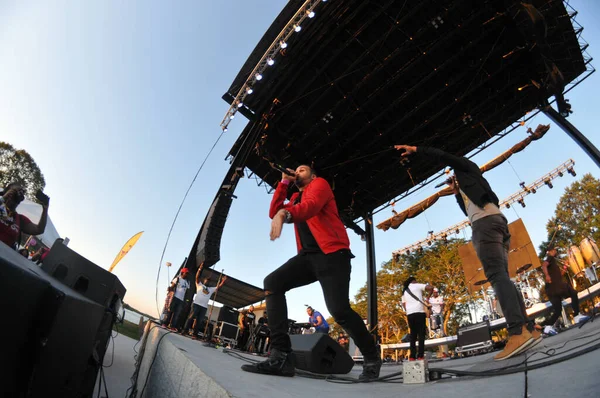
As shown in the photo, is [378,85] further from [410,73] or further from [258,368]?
[258,368]

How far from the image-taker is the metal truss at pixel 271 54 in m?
7.35

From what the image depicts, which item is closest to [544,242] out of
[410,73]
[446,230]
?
[446,230]

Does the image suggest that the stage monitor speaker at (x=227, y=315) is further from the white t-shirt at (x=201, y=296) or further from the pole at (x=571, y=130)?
the pole at (x=571, y=130)

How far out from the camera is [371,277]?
10812 millimetres

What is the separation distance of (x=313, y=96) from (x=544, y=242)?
26.9 metres

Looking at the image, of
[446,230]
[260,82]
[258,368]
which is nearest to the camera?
[258,368]

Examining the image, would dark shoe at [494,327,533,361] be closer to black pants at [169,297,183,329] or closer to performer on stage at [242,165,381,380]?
performer on stage at [242,165,381,380]

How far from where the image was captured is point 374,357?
231cm

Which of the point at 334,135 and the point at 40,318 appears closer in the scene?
the point at 40,318

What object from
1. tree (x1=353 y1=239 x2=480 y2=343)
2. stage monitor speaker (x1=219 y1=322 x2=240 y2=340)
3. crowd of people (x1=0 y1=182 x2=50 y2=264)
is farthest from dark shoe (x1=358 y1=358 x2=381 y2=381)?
tree (x1=353 y1=239 x2=480 y2=343)

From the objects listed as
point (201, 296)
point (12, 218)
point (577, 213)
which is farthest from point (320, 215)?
point (577, 213)

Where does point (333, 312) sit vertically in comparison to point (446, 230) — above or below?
below

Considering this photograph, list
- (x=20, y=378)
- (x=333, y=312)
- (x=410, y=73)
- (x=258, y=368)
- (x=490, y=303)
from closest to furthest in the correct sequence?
(x=20, y=378), (x=258, y=368), (x=333, y=312), (x=410, y=73), (x=490, y=303)

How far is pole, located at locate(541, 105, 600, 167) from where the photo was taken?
8.16 m
